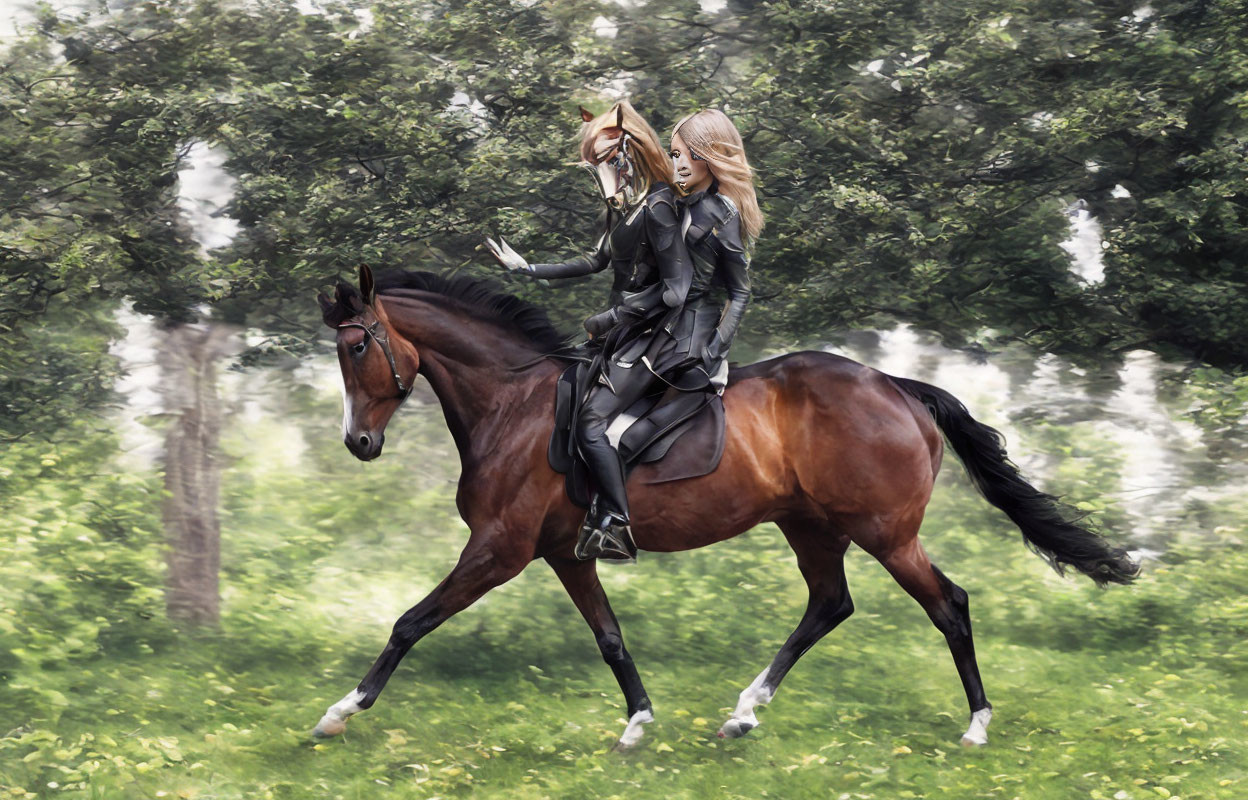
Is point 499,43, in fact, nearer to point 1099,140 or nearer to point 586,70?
point 586,70

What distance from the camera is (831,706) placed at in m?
8.63

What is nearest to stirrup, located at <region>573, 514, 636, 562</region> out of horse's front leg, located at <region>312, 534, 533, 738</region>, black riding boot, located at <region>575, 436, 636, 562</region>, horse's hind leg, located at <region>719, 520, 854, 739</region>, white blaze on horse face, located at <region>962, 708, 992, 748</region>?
black riding boot, located at <region>575, 436, 636, 562</region>

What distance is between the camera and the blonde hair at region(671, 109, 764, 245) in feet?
23.9

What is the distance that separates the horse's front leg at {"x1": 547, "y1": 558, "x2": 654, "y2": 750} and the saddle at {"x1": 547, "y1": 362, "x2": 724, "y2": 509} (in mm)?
601

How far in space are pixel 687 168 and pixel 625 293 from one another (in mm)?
826

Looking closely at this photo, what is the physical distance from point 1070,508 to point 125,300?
325 inches

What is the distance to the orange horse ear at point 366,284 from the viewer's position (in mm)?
6840

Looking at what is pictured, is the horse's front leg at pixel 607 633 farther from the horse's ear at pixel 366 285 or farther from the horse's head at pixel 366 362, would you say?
the horse's ear at pixel 366 285

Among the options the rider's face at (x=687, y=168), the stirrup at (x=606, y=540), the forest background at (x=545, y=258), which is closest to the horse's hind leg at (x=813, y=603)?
the forest background at (x=545, y=258)

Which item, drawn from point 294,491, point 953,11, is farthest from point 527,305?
point 953,11

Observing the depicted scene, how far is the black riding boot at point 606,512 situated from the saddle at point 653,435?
0.11 meters

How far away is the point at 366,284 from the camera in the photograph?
22.6 feet

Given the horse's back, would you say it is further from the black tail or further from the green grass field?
the green grass field

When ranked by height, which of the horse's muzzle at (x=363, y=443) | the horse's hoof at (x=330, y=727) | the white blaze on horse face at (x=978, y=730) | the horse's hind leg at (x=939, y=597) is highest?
the horse's muzzle at (x=363, y=443)
